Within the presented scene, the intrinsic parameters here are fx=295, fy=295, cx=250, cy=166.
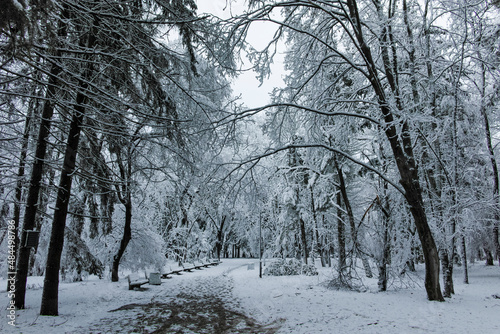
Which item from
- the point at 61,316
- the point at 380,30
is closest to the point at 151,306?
the point at 61,316

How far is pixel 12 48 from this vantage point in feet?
8.98

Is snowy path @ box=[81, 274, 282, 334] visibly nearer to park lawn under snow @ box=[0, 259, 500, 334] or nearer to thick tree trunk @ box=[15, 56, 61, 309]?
park lawn under snow @ box=[0, 259, 500, 334]

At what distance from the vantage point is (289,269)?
17.9m

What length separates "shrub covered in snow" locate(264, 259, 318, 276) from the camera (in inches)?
701

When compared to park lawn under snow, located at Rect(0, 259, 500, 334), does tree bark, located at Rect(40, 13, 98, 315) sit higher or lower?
higher

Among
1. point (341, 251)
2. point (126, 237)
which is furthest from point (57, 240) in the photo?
point (341, 251)

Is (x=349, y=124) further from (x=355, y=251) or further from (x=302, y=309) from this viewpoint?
(x=302, y=309)

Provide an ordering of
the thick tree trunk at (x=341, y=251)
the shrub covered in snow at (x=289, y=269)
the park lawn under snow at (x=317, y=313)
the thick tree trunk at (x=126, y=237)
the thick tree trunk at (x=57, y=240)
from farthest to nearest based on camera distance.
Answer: the shrub covered in snow at (x=289, y=269) → the thick tree trunk at (x=126, y=237) → the thick tree trunk at (x=341, y=251) → the thick tree trunk at (x=57, y=240) → the park lawn under snow at (x=317, y=313)

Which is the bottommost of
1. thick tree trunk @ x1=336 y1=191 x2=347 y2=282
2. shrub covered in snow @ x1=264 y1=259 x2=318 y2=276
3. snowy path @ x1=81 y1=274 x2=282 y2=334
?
shrub covered in snow @ x1=264 y1=259 x2=318 y2=276

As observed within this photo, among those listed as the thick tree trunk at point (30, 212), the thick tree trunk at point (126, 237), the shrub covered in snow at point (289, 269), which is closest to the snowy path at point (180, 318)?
the thick tree trunk at point (30, 212)

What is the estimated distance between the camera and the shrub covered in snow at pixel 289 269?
58.4 feet

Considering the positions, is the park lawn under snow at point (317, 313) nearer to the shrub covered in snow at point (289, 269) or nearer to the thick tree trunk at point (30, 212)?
the thick tree trunk at point (30, 212)

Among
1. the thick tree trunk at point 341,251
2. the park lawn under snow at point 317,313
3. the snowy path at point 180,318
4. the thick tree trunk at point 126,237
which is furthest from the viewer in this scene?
the thick tree trunk at point 126,237

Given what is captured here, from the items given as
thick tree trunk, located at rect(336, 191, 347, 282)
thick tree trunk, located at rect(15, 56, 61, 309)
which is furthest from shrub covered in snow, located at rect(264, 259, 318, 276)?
thick tree trunk, located at rect(15, 56, 61, 309)
